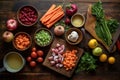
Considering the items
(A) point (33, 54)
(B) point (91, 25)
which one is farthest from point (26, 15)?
(B) point (91, 25)

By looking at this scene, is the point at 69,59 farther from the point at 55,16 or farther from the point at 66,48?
the point at 55,16

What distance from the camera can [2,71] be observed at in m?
2.64

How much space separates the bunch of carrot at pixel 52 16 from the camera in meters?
2.69

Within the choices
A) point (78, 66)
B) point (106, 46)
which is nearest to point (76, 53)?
point (78, 66)

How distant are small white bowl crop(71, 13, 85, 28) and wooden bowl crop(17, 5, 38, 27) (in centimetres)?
33

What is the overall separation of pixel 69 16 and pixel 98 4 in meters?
0.28

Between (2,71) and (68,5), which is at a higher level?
(68,5)

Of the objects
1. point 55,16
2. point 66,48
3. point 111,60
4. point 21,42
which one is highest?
point 55,16

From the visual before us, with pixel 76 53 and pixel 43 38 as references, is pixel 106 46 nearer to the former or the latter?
pixel 76 53

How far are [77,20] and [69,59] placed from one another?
0.36 metres

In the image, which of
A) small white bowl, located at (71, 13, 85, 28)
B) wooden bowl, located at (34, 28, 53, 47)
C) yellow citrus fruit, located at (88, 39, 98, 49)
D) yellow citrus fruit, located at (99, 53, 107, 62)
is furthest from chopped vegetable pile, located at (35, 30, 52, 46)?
yellow citrus fruit, located at (99, 53, 107, 62)

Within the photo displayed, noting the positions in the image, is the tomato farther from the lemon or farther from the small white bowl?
the lemon

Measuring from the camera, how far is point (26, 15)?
2.68 metres

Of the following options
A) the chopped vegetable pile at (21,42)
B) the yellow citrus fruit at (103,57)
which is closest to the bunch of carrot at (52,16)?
the chopped vegetable pile at (21,42)
